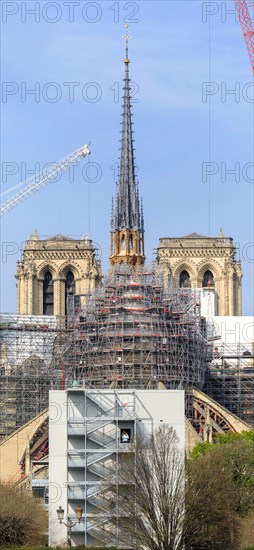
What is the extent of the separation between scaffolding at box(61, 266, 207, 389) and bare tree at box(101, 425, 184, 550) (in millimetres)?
54653

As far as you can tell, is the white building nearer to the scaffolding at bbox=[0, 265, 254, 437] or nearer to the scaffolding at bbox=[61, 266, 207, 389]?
the scaffolding at bbox=[0, 265, 254, 437]

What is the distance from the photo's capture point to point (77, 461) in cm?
11594

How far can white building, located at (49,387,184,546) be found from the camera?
115 metres

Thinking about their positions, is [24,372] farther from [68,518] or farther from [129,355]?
[68,518]

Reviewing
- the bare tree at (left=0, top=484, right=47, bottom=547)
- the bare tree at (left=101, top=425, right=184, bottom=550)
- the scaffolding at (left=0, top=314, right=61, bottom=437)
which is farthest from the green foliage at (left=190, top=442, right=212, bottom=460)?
the scaffolding at (left=0, top=314, right=61, bottom=437)

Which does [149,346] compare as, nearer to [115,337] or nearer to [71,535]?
[115,337]

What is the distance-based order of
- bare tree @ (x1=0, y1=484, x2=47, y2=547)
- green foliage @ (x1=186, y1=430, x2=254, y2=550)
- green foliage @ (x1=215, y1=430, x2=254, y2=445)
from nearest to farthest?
green foliage @ (x1=186, y1=430, x2=254, y2=550)
bare tree @ (x1=0, y1=484, x2=47, y2=547)
green foliage @ (x1=215, y1=430, x2=254, y2=445)

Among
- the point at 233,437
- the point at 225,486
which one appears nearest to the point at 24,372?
the point at 233,437

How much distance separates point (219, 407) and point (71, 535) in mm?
62120

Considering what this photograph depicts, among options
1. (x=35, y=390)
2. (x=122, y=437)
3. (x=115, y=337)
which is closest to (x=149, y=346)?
(x=115, y=337)

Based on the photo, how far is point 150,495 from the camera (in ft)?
360

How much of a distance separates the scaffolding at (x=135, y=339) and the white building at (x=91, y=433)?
51.0m

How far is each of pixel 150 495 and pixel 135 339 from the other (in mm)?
64213

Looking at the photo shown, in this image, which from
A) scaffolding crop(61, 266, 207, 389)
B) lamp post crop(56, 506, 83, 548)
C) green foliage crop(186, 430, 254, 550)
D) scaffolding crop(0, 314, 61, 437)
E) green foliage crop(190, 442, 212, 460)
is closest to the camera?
lamp post crop(56, 506, 83, 548)
